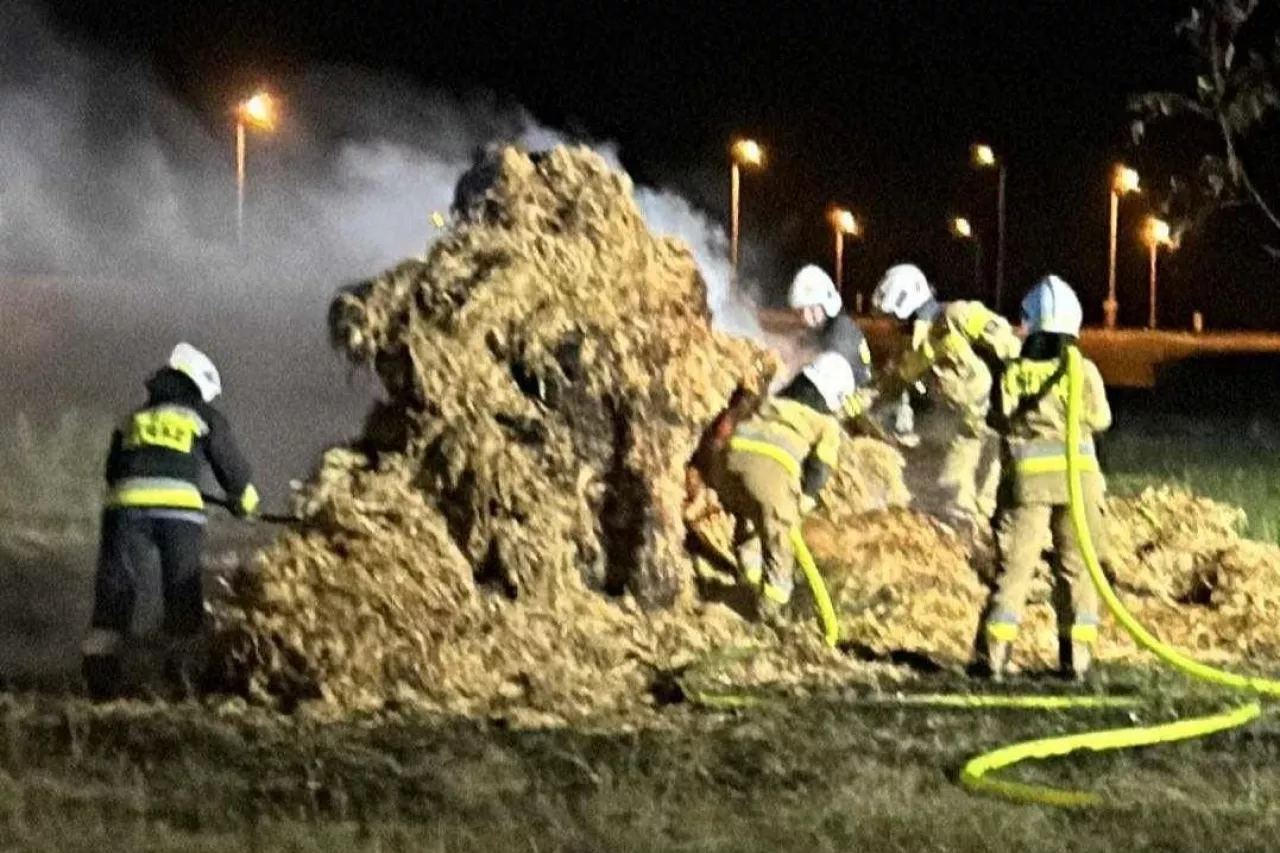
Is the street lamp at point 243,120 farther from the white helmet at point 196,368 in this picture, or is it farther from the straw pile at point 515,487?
the white helmet at point 196,368

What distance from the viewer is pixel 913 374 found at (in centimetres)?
1150

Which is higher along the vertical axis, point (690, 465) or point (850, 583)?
point (690, 465)

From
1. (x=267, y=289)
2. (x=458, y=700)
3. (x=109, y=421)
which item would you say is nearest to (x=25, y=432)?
(x=109, y=421)

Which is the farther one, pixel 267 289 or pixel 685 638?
pixel 267 289

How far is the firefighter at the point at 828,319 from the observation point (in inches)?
415

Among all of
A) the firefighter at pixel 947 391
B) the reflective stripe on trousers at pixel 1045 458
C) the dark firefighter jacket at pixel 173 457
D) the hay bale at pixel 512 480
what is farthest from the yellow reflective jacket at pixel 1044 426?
the dark firefighter jacket at pixel 173 457

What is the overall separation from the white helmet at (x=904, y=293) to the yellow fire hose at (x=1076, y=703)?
9.38 feet

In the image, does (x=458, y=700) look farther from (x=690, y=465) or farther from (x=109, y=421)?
(x=109, y=421)

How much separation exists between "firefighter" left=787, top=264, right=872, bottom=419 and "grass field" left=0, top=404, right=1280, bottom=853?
272cm

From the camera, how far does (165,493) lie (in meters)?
8.47

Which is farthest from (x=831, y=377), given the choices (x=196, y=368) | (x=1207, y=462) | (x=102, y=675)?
(x=1207, y=462)

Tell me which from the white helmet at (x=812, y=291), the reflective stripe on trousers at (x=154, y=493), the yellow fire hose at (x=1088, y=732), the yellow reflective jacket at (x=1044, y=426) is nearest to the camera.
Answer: the yellow fire hose at (x=1088, y=732)

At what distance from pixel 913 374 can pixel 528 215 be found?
10.6 ft

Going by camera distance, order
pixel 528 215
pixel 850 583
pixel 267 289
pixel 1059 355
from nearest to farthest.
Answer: pixel 1059 355 → pixel 528 215 → pixel 850 583 → pixel 267 289
